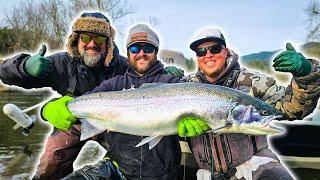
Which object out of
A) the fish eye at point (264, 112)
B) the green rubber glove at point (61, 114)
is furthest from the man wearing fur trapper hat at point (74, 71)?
the fish eye at point (264, 112)

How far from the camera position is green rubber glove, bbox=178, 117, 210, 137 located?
4.26 meters

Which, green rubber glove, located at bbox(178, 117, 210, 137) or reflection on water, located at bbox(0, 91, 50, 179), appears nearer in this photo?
green rubber glove, located at bbox(178, 117, 210, 137)

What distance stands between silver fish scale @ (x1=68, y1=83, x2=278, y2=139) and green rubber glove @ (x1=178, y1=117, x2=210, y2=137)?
44 millimetres

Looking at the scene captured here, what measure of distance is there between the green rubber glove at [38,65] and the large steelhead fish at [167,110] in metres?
0.83

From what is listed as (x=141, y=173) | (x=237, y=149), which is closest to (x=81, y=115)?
(x=141, y=173)

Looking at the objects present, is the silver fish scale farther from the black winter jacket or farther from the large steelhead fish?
the black winter jacket

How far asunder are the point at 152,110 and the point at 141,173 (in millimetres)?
779

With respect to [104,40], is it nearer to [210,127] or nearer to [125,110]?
[125,110]

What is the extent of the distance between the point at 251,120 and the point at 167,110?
2.25ft

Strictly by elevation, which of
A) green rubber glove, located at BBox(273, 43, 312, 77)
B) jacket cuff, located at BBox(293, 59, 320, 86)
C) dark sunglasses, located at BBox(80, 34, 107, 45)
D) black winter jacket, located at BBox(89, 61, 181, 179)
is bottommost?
black winter jacket, located at BBox(89, 61, 181, 179)

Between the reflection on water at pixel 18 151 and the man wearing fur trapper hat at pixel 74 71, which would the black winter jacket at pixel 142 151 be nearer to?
the man wearing fur trapper hat at pixel 74 71

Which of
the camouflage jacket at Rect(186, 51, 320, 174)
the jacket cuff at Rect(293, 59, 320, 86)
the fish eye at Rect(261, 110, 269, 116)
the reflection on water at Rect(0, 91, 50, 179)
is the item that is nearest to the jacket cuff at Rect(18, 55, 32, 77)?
the camouflage jacket at Rect(186, 51, 320, 174)

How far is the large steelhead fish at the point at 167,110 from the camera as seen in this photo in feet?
13.8

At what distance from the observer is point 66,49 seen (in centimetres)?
600
